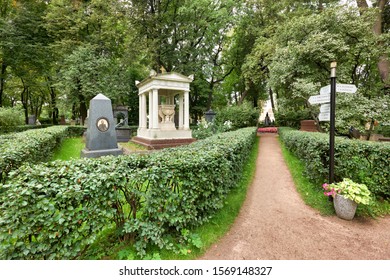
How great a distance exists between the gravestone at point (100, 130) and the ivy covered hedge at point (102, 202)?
15.3 ft

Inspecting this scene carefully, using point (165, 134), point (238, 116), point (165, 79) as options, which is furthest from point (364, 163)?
point (238, 116)

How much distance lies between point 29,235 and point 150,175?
1365 millimetres

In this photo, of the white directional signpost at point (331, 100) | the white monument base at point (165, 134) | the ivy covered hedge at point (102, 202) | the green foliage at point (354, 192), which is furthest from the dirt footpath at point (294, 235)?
the white monument base at point (165, 134)

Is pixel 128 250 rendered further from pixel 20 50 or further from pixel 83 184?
pixel 20 50

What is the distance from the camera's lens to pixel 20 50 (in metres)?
15.7

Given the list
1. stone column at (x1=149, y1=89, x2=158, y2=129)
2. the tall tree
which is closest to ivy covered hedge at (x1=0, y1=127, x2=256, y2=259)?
stone column at (x1=149, y1=89, x2=158, y2=129)

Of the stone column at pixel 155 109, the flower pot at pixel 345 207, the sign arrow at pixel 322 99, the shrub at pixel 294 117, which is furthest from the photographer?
the shrub at pixel 294 117

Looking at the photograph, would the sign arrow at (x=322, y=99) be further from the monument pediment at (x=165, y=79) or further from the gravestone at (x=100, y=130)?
the monument pediment at (x=165, y=79)

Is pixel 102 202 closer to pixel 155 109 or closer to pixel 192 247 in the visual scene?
pixel 192 247

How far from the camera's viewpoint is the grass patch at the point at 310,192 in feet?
13.0

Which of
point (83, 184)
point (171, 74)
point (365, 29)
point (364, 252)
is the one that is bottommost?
point (364, 252)

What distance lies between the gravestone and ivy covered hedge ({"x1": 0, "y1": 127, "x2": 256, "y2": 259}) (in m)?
4.66

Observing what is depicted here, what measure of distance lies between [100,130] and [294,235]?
22.6ft
